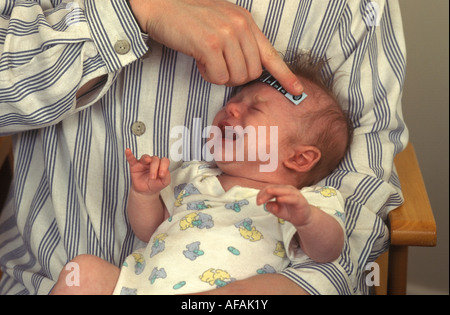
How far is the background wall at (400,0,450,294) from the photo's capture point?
178 centimetres

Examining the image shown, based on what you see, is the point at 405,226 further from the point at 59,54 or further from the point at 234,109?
the point at 59,54

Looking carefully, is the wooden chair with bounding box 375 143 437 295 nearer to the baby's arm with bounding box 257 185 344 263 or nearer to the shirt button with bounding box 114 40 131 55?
the baby's arm with bounding box 257 185 344 263

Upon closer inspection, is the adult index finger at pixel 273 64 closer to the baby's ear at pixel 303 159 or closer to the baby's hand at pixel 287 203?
the baby's ear at pixel 303 159

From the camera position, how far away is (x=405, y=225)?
122cm

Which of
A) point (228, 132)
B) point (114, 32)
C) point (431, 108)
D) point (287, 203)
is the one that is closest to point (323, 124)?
point (228, 132)

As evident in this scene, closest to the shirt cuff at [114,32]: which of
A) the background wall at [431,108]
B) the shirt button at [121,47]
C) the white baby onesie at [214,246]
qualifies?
the shirt button at [121,47]

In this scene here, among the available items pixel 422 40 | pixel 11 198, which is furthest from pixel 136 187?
pixel 422 40

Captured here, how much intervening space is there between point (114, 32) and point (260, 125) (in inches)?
11.9

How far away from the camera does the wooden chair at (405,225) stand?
1.21m

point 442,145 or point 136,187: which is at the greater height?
point 136,187

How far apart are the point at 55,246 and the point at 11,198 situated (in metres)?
0.25
